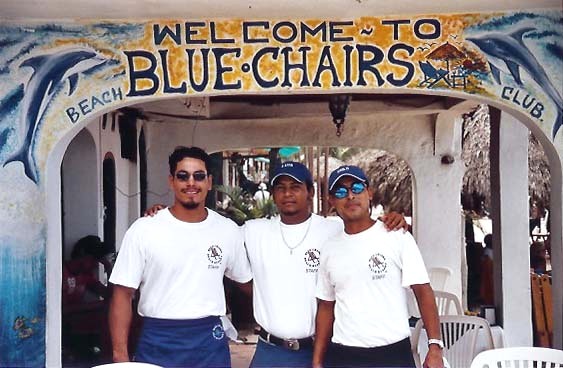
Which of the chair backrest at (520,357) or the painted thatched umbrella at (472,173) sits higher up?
the painted thatched umbrella at (472,173)

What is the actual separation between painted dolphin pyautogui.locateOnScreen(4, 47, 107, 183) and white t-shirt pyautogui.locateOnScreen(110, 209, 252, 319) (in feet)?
3.49

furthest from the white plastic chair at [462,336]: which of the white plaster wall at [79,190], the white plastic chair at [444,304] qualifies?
the white plaster wall at [79,190]

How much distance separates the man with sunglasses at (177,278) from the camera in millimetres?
3693

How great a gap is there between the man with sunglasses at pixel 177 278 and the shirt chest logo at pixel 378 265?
30.3 inches

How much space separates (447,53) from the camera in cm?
438

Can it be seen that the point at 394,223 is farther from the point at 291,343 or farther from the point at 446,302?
the point at 446,302

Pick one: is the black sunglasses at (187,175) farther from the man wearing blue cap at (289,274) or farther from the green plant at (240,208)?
the green plant at (240,208)

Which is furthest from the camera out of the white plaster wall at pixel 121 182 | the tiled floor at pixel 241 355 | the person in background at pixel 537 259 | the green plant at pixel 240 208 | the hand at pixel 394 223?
the green plant at pixel 240 208

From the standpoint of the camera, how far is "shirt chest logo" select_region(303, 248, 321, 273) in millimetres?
3777

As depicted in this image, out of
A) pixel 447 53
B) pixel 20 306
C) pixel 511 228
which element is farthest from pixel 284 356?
pixel 511 228

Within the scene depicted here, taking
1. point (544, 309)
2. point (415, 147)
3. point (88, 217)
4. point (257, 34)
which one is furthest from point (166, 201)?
point (257, 34)

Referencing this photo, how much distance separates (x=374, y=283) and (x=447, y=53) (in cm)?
160

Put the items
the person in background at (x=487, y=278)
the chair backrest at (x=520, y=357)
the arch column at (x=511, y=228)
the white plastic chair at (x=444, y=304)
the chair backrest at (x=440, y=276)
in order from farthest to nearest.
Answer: the person in background at (x=487, y=278)
the chair backrest at (x=440, y=276)
the white plastic chair at (x=444, y=304)
the arch column at (x=511, y=228)
the chair backrest at (x=520, y=357)

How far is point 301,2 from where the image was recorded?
4.10 metres
